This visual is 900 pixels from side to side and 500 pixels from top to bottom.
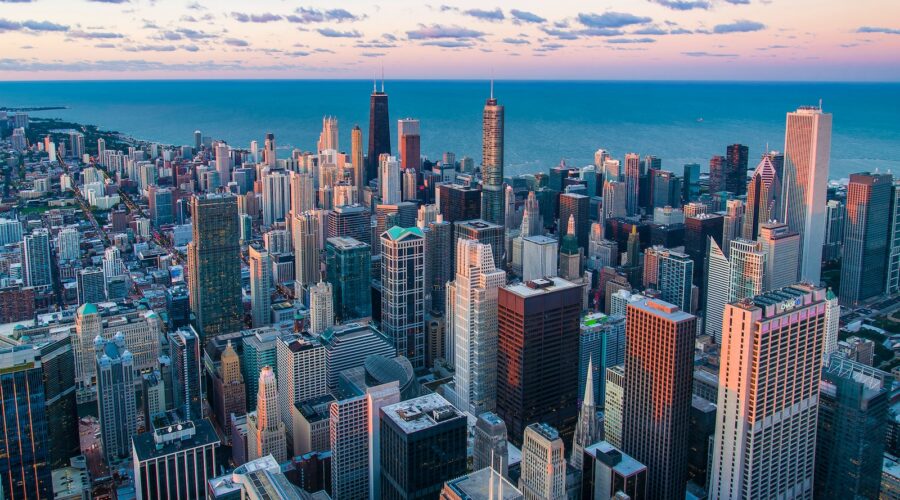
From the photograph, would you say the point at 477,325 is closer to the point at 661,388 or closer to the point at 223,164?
the point at 661,388

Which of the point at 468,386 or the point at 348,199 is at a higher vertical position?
the point at 348,199

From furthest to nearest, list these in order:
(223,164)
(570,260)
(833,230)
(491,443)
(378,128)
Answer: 1. (223,164)
2. (378,128)
3. (833,230)
4. (570,260)
5. (491,443)

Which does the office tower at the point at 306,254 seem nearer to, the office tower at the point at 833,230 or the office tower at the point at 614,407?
the office tower at the point at 614,407

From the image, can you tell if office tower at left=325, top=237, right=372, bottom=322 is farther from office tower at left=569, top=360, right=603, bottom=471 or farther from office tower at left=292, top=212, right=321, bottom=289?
office tower at left=569, top=360, right=603, bottom=471

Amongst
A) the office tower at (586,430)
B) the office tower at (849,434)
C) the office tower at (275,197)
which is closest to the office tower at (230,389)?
the office tower at (586,430)

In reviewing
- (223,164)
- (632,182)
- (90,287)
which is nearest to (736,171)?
(632,182)

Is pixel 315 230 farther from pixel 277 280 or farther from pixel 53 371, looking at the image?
pixel 53 371

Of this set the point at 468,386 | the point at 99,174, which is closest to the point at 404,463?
the point at 468,386
